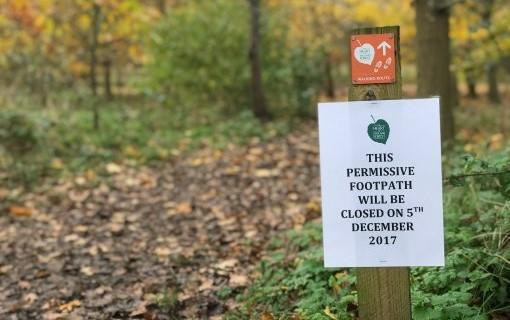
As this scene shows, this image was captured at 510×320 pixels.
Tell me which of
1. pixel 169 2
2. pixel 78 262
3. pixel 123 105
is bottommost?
pixel 78 262

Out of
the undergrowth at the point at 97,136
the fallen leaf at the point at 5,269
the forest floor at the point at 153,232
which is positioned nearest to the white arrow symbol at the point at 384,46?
the forest floor at the point at 153,232

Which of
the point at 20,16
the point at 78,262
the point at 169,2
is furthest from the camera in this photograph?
the point at 169,2

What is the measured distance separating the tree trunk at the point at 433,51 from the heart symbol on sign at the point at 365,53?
5394 millimetres

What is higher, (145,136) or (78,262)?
(145,136)

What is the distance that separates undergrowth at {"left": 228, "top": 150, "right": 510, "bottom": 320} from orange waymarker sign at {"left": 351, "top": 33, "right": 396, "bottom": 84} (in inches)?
35.0

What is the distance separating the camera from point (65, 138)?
35.5ft

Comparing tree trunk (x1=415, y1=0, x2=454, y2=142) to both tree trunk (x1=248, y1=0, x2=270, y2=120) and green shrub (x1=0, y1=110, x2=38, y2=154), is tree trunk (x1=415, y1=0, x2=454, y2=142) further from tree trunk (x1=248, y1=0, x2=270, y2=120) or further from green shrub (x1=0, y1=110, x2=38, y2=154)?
green shrub (x1=0, y1=110, x2=38, y2=154)

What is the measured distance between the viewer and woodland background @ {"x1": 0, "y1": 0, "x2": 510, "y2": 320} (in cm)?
440

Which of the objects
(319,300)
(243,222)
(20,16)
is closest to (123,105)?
(20,16)

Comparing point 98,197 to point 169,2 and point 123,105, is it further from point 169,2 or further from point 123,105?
point 169,2

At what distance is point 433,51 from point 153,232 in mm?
4486

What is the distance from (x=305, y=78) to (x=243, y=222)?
299 inches

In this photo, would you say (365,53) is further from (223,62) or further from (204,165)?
Result: (223,62)

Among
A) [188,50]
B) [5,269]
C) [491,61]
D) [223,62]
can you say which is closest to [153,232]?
[5,269]
